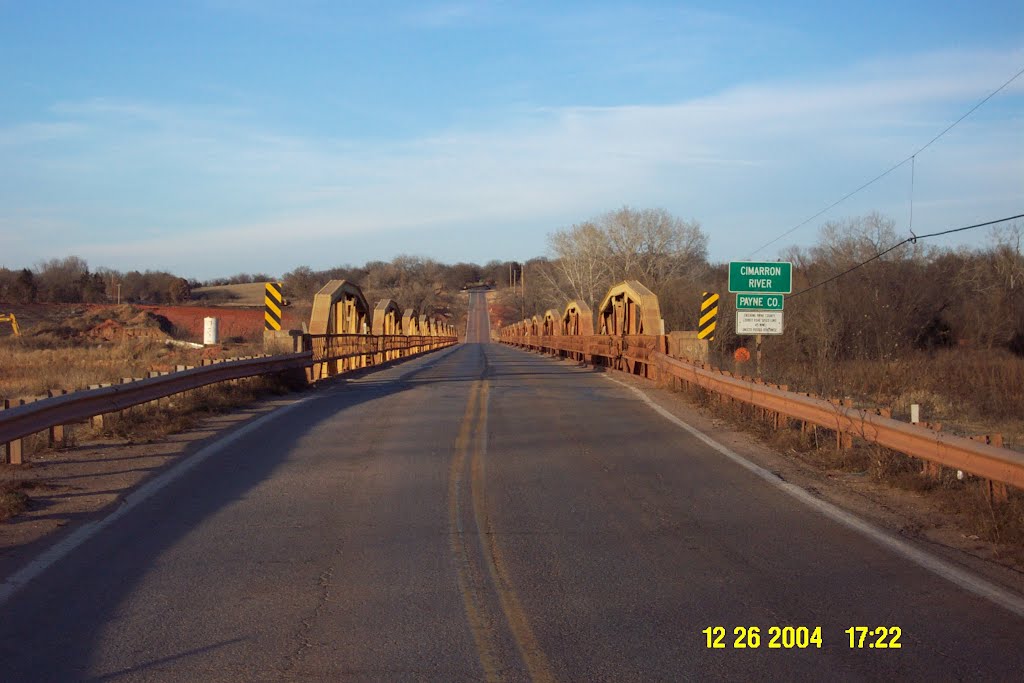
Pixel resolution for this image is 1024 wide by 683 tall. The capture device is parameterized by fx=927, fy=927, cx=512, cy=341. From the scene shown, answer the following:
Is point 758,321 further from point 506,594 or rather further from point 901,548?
point 506,594

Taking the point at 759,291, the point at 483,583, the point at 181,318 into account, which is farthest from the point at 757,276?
the point at 181,318

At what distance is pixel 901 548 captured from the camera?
22.6ft

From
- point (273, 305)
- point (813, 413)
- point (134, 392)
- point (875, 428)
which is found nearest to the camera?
point (875, 428)

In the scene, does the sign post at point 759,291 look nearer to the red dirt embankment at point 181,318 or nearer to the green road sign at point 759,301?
the green road sign at point 759,301

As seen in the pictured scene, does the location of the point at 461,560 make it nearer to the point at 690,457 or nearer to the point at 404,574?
the point at 404,574

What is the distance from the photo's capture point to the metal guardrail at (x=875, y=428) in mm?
7230

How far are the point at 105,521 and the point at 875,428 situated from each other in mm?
7386

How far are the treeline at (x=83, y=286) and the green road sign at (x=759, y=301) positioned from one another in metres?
65.4

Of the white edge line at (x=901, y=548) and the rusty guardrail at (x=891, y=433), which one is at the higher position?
the rusty guardrail at (x=891, y=433)

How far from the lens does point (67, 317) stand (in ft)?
194

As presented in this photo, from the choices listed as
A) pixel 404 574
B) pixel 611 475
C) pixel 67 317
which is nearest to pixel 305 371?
pixel 611 475

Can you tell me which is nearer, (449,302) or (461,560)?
(461,560)

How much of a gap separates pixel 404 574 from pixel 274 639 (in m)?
1.30

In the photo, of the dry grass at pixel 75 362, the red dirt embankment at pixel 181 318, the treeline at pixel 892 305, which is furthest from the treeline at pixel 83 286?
the treeline at pixel 892 305
